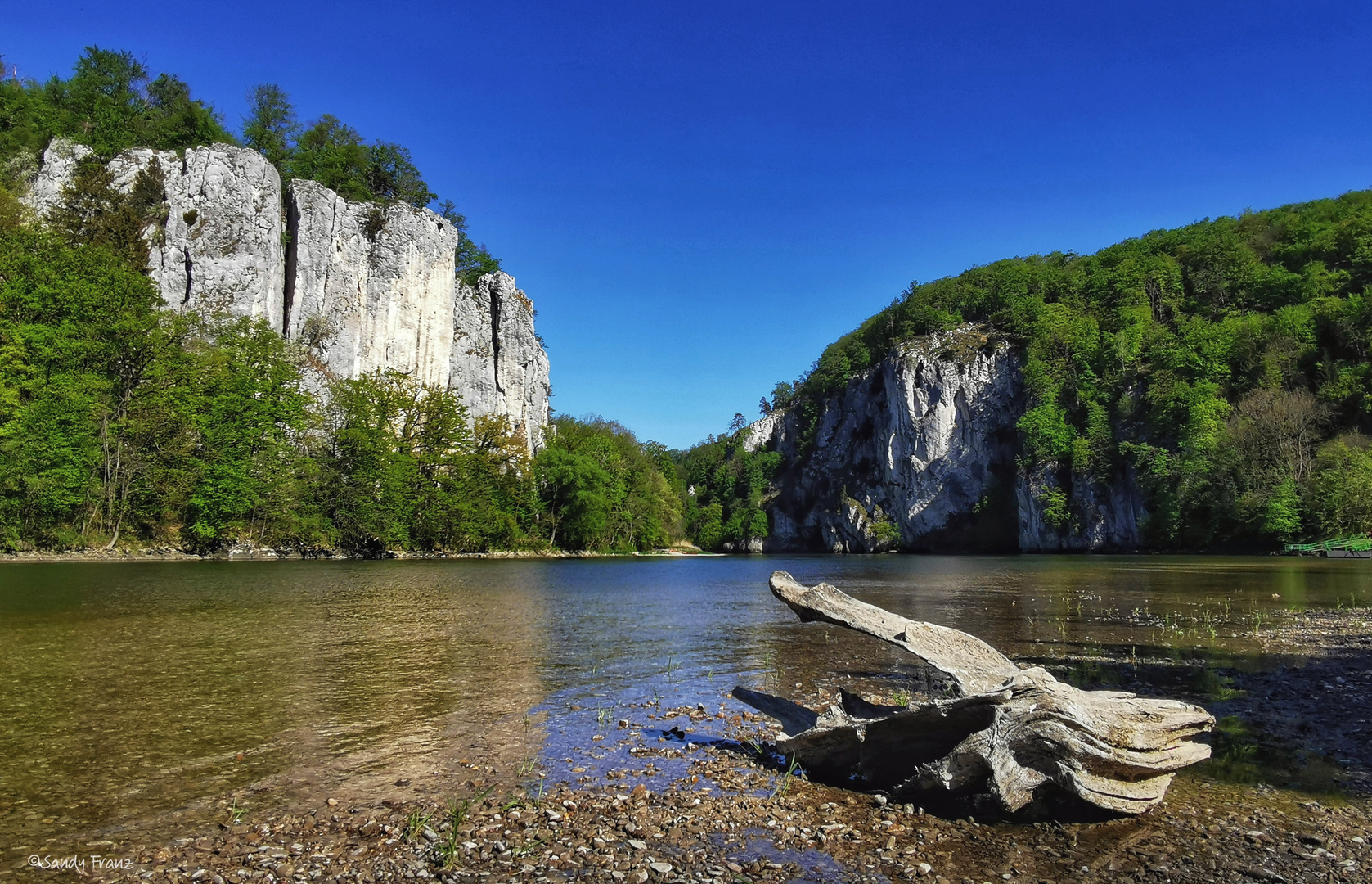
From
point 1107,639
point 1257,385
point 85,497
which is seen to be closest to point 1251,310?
point 1257,385

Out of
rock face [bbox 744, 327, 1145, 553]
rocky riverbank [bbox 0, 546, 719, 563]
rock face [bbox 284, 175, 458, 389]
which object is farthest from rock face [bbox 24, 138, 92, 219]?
rock face [bbox 744, 327, 1145, 553]

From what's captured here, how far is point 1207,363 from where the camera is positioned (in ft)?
245

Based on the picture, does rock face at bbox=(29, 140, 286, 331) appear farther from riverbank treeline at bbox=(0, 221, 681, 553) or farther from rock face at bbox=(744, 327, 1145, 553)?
rock face at bbox=(744, 327, 1145, 553)

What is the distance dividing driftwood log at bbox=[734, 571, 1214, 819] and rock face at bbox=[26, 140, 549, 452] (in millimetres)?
63062

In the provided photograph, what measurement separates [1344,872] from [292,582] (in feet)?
103

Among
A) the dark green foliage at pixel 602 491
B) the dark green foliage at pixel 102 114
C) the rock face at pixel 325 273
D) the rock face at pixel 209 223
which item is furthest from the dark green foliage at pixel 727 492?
the dark green foliage at pixel 102 114

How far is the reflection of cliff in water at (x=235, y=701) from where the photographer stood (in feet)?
20.3

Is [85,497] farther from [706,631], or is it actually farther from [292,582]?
[706,631]

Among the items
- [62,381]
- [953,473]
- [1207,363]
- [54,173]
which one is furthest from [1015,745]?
[953,473]

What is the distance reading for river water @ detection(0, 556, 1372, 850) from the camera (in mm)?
6465

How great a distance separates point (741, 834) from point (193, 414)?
52099 millimetres

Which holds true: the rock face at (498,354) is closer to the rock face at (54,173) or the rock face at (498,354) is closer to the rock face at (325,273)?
the rock face at (325,273)

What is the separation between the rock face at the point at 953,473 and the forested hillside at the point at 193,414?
45.5 meters

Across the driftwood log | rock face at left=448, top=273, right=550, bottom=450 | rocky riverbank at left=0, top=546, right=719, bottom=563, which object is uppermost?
rock face at left=448, top=273, right=550, bottom=450
